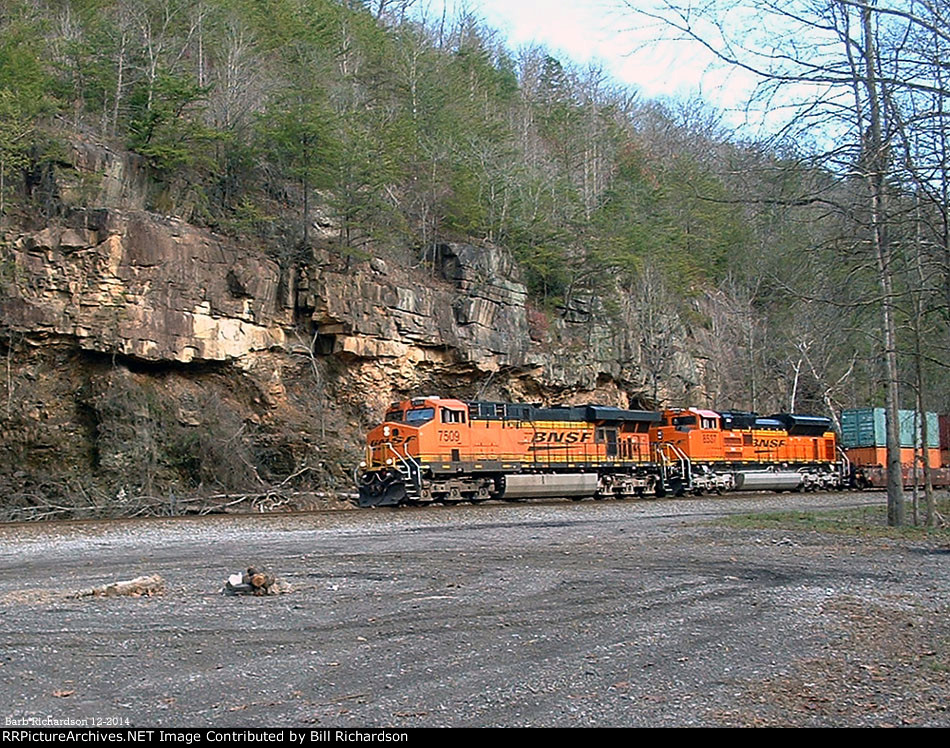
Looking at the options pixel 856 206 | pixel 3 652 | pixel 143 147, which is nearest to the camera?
pixel 3 652

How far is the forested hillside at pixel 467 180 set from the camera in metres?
14.3

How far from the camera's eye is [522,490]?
3056 cm

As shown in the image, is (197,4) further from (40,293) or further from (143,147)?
(40,293)

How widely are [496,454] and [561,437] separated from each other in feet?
10.0

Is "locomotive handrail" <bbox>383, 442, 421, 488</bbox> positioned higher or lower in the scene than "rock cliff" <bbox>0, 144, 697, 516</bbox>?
lower

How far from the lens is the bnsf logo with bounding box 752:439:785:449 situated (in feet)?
125

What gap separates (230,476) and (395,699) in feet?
86.8

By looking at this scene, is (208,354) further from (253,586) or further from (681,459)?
(253,586)

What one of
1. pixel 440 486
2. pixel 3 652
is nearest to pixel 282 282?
pixel 440 486

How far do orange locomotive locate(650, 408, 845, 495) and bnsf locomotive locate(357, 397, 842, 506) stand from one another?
4 centimetres

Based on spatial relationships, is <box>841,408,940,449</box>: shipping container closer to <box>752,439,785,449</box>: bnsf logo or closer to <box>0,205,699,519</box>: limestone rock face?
<box>752,439,785,449</box>: bnsf logo

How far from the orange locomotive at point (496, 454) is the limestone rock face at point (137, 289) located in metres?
7.16

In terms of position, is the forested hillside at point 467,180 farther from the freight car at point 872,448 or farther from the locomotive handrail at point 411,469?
the locomotive handrail at point 411,469

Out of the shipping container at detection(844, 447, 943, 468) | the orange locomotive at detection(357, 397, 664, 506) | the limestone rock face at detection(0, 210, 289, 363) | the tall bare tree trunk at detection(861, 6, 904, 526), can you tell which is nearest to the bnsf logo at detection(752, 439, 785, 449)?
the shipping container at detection(844, 447, 943, 468)
